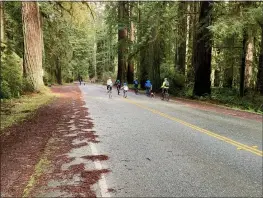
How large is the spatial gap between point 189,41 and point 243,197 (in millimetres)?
29940

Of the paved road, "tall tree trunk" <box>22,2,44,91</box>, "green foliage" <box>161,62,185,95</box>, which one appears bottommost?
the paved road

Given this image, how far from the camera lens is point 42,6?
32.9 metres

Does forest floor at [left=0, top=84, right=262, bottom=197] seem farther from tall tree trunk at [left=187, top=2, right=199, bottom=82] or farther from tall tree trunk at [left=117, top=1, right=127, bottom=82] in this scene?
tall tree trunk at [left=117, top=1, right=127, bottom=82]

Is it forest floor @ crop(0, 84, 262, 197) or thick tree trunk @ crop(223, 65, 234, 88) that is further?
thick tree trunk @ crop(223, 65, 234, 88)

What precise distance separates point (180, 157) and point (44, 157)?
331 centimetres

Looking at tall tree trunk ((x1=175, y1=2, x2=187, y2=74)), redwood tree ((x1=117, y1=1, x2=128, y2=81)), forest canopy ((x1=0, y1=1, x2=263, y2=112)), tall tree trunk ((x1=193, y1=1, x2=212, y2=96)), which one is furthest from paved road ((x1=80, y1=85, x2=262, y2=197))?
redwood tree ((x1=117, y1=1, x2=128, y2=81))

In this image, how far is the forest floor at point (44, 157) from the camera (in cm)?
652

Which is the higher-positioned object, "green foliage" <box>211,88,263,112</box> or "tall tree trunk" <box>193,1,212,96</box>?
"tall tree trunk" <box>193,1,212,96</box>

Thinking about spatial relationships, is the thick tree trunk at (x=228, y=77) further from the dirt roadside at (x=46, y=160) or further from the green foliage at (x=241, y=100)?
the dirt roadside at (x=46, y=160)

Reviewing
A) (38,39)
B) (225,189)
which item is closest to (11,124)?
(225,189)

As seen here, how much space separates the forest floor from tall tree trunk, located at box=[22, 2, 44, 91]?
487 inches

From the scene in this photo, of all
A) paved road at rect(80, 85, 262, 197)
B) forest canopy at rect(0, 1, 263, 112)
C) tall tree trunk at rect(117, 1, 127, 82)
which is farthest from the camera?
tall tree trunk at rect(117, 1, 127, 82)

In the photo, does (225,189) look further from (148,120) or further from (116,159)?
(148,120)

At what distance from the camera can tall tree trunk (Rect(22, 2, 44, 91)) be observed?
2578cm
